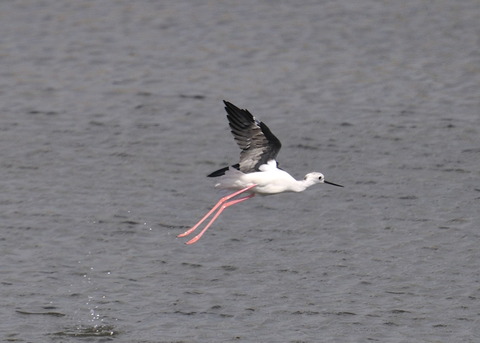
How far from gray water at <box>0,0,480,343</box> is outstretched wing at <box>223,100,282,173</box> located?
1.76m

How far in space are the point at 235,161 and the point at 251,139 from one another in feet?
17.6

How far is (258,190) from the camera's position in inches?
513

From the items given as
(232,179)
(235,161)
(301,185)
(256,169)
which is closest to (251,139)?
(256,169)

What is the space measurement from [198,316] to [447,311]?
9.10ft

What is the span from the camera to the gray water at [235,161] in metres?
13.5

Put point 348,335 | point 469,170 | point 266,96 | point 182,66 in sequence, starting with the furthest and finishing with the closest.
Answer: point 182,66
point 266,96
point 469,170
point 348,335

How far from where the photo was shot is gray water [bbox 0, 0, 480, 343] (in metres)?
13.5

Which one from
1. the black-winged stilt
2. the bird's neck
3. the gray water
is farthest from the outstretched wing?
the gray water

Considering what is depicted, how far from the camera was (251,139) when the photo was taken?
12.6 meters

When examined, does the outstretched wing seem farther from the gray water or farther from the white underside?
the gray water

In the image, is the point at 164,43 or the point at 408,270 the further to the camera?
the point at 164,43

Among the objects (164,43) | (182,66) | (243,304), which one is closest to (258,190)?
(243,304)

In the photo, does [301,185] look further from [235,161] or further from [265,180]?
[235,161]

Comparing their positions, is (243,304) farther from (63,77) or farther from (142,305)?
(63,77)
